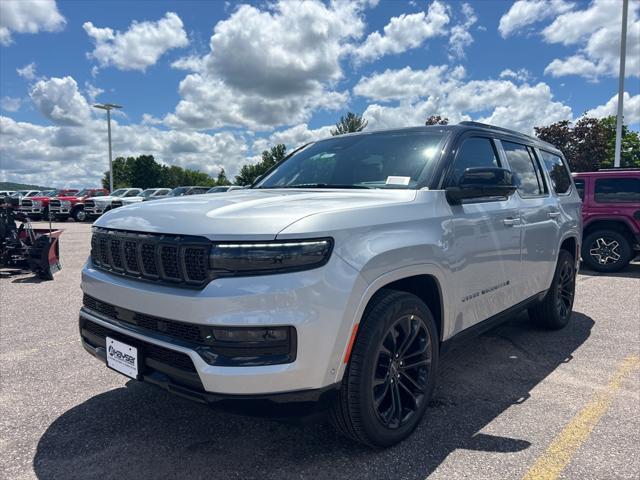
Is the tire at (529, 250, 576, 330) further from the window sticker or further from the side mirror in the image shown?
the window sticker

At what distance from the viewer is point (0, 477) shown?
2.44 meters

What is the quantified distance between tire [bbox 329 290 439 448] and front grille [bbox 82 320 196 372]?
2.49 feet

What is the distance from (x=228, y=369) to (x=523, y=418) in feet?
6.89

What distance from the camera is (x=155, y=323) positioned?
2387mm

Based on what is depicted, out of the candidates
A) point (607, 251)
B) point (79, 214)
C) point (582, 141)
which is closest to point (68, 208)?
point (79, 214)

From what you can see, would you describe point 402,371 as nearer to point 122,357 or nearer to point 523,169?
point 122,357

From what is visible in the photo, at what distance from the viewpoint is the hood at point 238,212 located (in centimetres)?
220

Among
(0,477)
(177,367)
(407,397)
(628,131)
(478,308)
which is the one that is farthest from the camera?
(628,131)

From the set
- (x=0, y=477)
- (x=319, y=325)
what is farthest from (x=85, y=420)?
(x=319, y=325)

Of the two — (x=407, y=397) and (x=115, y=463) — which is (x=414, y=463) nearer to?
(x=407, y=397)

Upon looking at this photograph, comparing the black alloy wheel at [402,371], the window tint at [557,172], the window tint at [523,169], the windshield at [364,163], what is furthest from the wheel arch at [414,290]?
the window tint at [557,172]

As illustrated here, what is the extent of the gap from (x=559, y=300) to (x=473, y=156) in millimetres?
2426

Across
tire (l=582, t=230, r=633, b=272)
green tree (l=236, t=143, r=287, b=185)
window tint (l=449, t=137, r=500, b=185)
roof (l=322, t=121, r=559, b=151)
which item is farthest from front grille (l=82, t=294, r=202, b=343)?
green tree (l=236, t=143, r=287, b=185)

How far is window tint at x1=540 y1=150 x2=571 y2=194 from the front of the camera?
4.92 meters
